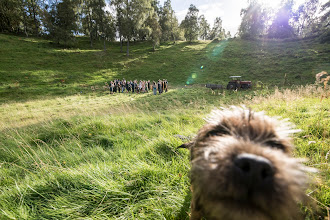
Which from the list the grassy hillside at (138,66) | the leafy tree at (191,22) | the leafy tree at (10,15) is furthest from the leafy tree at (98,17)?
the leafy tree at (191,22)

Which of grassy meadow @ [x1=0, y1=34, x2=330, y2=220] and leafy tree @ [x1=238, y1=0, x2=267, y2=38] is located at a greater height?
leafy tree @ [x1=238, y1=0, x2=267, y2=38]

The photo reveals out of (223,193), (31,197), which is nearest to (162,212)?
(223,193)

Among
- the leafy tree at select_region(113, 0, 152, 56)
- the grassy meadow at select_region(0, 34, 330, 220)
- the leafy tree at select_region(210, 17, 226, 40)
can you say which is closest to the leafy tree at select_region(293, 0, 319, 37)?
the leafy tree at select_region(210, 17, 226, 40)

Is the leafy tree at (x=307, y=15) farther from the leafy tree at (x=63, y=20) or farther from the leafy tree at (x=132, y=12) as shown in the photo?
the leafy tree at (x=63, y=20)

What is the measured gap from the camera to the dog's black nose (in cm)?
108

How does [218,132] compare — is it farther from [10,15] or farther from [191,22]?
[10,15]

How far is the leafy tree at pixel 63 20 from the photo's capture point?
140ft

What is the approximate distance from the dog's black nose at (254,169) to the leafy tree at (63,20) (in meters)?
55.1

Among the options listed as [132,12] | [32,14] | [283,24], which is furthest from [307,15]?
[32,14]

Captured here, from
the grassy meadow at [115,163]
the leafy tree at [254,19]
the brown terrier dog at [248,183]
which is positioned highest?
the leafy tree at [254,19]

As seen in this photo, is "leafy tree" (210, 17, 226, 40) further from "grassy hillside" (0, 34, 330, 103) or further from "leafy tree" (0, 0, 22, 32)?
"leafy tree" (0, 0, 22, 32)

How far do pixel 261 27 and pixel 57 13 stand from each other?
7477cm

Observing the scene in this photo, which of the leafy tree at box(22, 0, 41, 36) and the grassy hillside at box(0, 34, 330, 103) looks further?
the leafy tree at box(22, 0, 41, 36)

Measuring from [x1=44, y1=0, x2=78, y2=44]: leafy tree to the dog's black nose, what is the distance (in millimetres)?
55090
